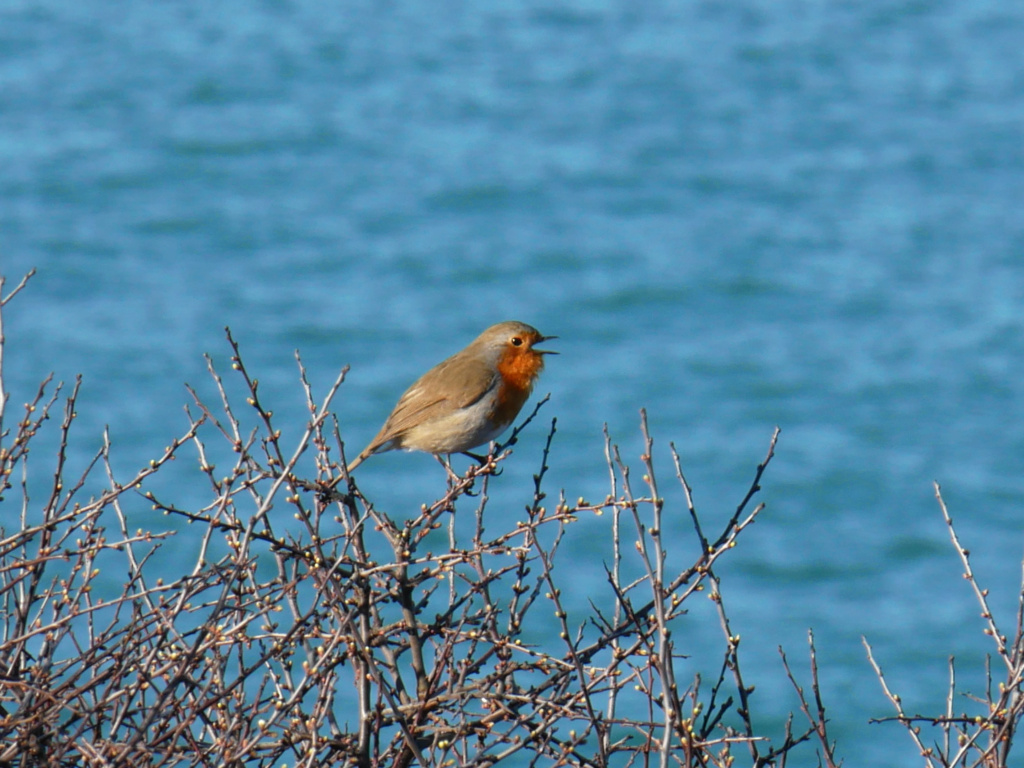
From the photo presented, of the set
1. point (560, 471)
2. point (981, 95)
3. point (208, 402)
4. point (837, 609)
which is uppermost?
point (981, 95)

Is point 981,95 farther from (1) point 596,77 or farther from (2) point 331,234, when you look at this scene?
(2) point 331,234

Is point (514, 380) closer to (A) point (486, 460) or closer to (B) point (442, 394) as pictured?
(B) point (442, 394)

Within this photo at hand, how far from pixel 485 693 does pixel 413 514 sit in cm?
1445

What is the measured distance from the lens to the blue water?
763 inches

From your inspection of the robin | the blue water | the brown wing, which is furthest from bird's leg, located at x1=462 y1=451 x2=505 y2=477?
the blue water

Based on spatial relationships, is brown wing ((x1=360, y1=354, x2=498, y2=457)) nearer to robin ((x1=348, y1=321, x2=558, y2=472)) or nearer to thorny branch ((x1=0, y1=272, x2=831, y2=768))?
robin ((x1=348, y1=321, x2=558, y2=472))

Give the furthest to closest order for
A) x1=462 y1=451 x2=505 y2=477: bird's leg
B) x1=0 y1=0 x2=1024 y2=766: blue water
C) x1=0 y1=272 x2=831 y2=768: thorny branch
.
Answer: x1=0 y1=0 x2=1024 y2=766: blue water, x1=462 y1=451 x2=505 y2=477: bird's leg, x1=0 y1=272 x2=831 y2=768: thorny branch

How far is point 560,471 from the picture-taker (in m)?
19.6

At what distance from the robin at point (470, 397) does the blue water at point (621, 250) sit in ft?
33.3

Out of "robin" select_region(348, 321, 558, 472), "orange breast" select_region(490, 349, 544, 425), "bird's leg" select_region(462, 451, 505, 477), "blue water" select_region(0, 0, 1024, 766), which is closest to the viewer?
"bird's leg" select_region(462, 451, 505, 477)

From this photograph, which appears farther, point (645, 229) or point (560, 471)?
point (645, 229)

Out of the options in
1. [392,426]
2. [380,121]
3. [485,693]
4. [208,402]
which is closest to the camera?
[485,693]

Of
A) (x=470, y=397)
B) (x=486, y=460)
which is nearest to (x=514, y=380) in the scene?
(x=470, y=397)

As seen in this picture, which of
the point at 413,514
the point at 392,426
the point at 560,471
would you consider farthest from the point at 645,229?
the point at 392,426
